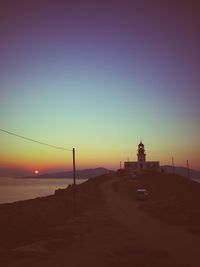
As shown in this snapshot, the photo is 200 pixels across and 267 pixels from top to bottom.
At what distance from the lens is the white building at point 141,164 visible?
543 feet

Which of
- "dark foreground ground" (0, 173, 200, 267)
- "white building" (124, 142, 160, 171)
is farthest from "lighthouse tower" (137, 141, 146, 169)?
"dark foreground ground" (0, 173, 200, 267)

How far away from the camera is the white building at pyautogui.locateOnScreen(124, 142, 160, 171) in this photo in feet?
543

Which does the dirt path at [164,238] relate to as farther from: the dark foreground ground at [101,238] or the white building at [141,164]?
the white building at [141,164]

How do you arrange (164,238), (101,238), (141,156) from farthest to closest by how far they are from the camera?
1. (141,156)
2. (101,238)
3. (164,238)

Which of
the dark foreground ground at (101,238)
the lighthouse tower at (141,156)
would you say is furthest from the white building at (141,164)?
the dark foreground ground at (101,238)

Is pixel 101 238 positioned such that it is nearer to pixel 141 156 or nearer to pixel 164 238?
pixel 164 238

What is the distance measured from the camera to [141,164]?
168 m

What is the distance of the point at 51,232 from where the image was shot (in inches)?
1313

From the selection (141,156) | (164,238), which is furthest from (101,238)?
(141,156)

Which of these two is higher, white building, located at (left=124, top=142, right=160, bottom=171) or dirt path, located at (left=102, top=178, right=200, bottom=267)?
white building, located at (left=124, top=142, right=160, bottom=171)

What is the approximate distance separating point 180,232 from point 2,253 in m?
14.4

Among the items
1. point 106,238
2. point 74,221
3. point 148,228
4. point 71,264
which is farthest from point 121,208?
point 71,264

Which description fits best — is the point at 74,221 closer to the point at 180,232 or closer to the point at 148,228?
the point at 148,228

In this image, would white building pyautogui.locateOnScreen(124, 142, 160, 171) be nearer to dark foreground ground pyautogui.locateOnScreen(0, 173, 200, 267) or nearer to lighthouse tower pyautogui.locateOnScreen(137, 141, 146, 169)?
lighthouse tower pyautogui.locateOnScreen(137, 141, 146, 169)
